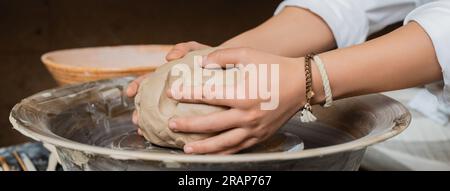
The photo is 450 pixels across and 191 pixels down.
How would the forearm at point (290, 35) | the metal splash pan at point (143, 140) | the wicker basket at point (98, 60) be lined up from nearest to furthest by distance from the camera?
the metal splash pan at point (143, 140), the forearm at point (290, 35), the wicker basket at point (98, 60)

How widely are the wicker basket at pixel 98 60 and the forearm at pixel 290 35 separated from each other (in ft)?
1.03

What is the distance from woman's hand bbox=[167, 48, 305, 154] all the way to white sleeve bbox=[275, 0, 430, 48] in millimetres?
449

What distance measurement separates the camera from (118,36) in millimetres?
2355

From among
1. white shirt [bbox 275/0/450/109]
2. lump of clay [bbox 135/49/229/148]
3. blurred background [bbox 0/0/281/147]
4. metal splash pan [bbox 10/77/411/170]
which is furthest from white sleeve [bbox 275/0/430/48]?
blurred background [bbox 0/0/281/147]

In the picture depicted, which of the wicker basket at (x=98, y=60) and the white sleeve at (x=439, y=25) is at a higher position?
the white sleeve at (x=439, y=25)

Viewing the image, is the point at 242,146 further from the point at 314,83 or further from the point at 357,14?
the point at 357,14

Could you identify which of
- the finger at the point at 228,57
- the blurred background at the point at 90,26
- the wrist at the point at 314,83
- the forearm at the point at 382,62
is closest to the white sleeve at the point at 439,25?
the forearm at the point at 382,62

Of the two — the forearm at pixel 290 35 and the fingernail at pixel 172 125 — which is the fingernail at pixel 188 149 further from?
the forearm at pixel 290 35

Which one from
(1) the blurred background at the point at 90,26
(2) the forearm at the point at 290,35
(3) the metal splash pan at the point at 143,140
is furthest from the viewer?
(1) the blurred background at the point at 90,26

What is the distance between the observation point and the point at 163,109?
773 mm

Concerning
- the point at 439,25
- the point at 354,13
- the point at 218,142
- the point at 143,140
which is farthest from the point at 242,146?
the point at 354,13

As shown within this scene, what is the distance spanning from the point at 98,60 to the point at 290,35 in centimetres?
73

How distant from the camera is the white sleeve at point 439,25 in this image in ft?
2.59
